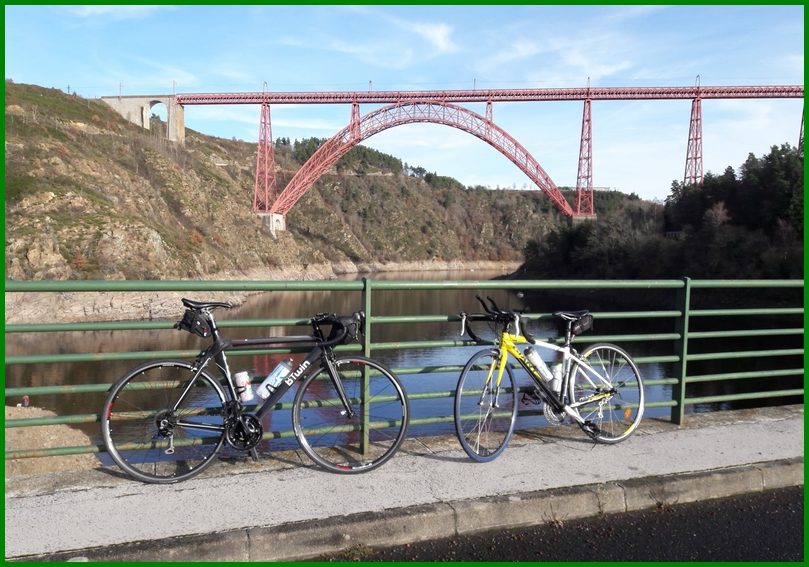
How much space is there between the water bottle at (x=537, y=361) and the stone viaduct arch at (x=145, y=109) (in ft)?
197

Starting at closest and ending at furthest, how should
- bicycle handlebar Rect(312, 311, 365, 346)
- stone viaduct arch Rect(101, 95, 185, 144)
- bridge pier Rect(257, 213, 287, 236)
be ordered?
bicycle handlebar Rect(312, 311, 365, 346), bridge pier Rect(257, 213, 287, 236), stone viaduct arch Rect(101, 95, 185, 144)

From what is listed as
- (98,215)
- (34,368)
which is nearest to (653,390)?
(34,368)

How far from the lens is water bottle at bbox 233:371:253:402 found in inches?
130

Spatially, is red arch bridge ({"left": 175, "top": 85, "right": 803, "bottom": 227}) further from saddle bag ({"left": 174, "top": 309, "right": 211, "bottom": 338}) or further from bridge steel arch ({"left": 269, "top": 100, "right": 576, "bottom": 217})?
saddle bag ({"left": 174, "top": 309, "right": 211, "bottom": 338})

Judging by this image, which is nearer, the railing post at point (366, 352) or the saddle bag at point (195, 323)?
the saddle bag at point (195, 323)

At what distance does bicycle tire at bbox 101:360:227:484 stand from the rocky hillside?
2817 cm

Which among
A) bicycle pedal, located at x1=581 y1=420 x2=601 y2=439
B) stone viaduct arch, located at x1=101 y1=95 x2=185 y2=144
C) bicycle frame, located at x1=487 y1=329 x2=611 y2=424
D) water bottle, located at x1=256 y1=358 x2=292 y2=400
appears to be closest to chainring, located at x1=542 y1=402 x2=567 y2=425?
bicycle frame, located at x1=487 y1=329 x2=611 y2=424

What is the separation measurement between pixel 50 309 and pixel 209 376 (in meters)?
25.9

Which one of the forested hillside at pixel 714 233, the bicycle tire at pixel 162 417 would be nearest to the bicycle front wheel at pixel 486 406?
the bicycle tire at pixel 162 417

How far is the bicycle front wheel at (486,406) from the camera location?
142 inches

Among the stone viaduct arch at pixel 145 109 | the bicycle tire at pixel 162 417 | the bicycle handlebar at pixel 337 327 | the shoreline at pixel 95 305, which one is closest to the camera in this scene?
the bicycle tire at pixel 162 417

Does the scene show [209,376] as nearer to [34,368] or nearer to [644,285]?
[644,285]

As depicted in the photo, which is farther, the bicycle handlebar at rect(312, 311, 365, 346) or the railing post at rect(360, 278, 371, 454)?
the railing post at rect(360, 278, 371, 454)

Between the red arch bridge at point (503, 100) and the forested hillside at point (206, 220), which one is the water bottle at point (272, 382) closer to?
the forested hillside at point (206, 220)
